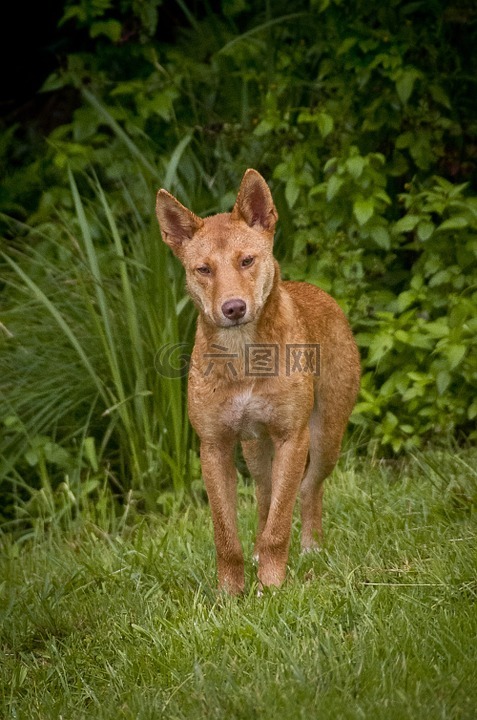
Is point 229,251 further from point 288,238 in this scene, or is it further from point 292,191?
point 288,238

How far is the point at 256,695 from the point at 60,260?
5.07 metres

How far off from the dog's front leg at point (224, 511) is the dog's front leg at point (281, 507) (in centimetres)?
12

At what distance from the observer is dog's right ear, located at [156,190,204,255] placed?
5.16 m

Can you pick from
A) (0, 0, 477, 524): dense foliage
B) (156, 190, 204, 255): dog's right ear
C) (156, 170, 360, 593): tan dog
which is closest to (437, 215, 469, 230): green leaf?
(0, 0, 477, 524): dense foliage

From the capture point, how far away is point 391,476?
22.1 ft

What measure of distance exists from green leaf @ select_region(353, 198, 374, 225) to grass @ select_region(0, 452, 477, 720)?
6.24 ft

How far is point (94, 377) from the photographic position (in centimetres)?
712

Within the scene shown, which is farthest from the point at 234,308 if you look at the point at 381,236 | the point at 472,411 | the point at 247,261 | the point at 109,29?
the point at 109,29

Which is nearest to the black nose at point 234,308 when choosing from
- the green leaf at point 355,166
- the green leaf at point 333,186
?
the green leaf at point 333,186

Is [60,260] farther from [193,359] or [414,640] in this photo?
[414,640]

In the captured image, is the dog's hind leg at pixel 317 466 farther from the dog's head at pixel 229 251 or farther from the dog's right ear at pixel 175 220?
the dog's right ear at pixel 175 220

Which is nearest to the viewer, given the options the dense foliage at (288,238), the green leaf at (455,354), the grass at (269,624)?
the grass at (269,624)

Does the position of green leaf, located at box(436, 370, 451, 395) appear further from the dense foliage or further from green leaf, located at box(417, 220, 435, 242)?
green leaf, located at box(417, 220, 435, 242)

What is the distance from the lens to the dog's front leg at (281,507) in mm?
4945
